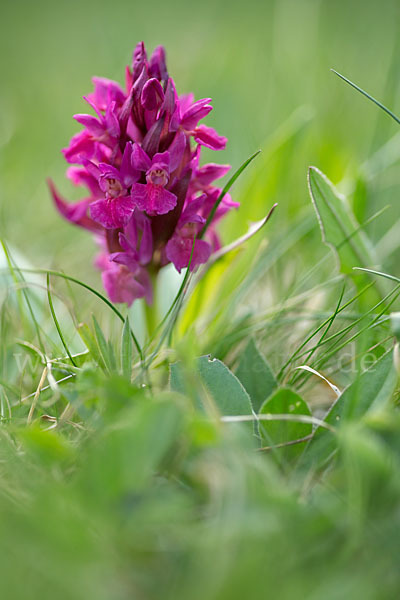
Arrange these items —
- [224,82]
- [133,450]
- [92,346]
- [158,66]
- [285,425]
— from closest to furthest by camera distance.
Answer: [133,450]
[285,425]
[92,346]
[158,66]
[224,82]

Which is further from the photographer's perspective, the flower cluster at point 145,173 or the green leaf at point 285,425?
the flower cluster at point 145,173

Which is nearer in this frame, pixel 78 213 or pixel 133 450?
pixel 133 450

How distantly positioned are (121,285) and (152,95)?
30 cm

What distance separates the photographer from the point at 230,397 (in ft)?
2.44

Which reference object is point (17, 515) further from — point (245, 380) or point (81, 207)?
point (81, 207)

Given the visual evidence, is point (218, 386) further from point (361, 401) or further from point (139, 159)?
point (139, 159)

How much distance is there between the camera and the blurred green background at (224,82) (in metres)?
1.48

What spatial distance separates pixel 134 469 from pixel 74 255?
1035mm

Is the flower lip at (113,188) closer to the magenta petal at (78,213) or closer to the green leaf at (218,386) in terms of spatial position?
the magenta petal at (78,213)

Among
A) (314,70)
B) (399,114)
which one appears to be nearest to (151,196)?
(399,114)

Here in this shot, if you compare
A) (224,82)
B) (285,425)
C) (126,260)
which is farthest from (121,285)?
(224,82)

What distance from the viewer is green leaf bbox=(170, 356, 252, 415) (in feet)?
2.40

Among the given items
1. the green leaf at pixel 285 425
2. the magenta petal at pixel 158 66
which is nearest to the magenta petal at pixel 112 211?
the magenta petal at pixel 158 66

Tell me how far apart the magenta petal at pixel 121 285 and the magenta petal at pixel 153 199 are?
0.16 metres
